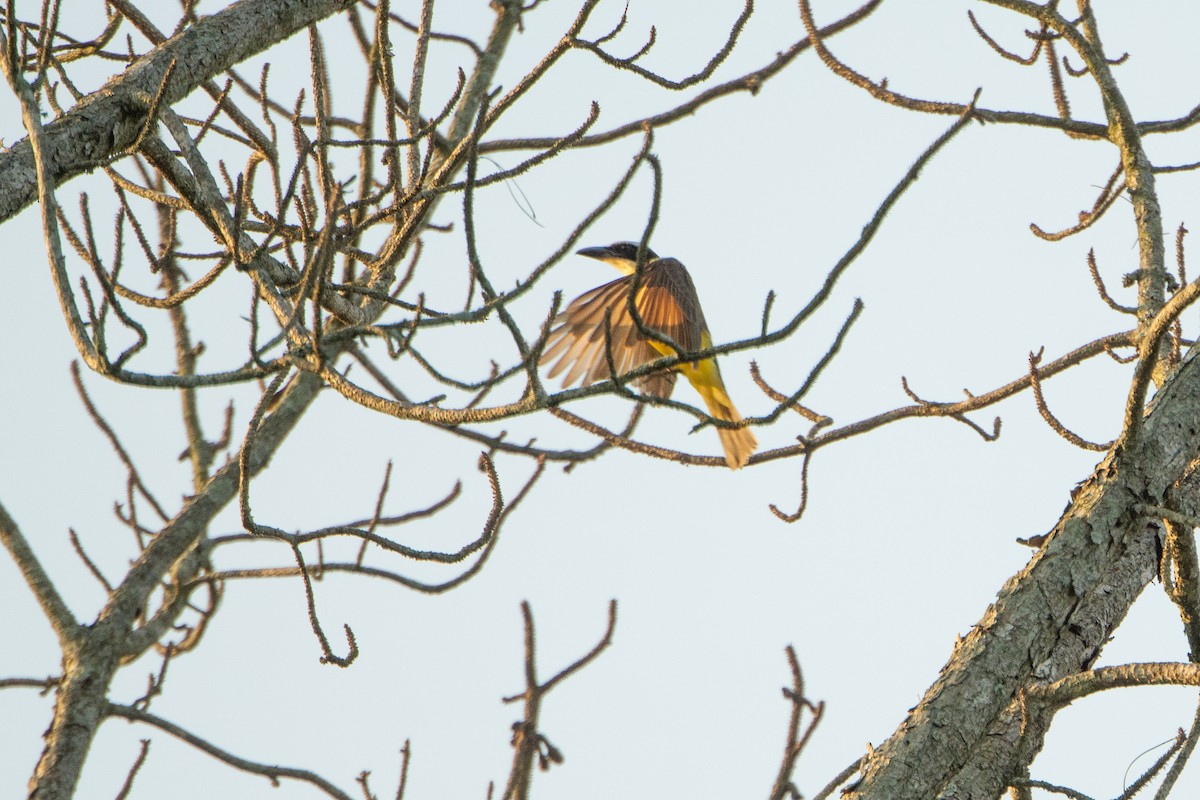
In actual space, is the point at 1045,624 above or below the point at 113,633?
below

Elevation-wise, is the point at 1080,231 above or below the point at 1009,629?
above

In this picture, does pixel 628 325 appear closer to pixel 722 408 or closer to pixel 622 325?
pixel 622 325

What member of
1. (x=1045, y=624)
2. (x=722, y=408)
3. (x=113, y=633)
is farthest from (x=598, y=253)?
(x=1045, y=624)

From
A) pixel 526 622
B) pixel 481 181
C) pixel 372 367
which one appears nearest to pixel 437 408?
pixel 526 622

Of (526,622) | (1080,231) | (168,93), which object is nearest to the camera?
(526,622)

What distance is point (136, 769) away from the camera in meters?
3.12

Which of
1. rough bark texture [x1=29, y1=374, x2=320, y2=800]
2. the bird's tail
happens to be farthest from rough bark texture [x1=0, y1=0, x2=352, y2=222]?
the bird's tail

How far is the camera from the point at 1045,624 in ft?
8.46

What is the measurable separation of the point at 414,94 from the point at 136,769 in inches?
67.4

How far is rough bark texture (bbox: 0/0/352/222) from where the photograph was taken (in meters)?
2.35

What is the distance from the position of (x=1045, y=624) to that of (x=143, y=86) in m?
2.02

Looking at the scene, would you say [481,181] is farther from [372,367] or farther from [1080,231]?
[1080,231]

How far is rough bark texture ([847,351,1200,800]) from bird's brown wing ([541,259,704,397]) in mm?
3210

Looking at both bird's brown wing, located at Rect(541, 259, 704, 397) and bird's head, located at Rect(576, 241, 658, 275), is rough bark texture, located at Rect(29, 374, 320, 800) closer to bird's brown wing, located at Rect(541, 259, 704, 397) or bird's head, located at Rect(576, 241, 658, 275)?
bird's brown wing, located at Rect(541, 259, 704, 397)
